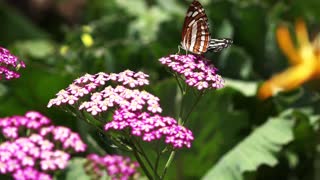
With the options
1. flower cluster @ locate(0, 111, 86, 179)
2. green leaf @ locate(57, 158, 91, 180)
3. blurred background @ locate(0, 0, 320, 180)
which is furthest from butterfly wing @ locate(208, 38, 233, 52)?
green leaf @ locate(57, 158, 91, 180)

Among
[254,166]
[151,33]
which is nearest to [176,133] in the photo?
[254,166]

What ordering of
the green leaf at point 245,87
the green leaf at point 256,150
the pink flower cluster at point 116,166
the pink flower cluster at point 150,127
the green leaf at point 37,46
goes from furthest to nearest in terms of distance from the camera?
the green leaf at point 37,46 < the green leaf at point 245,87 < the green leaf at point 256,150 < the pink flower cluster at point 116,166 < the pink flower cluster at point 150,127

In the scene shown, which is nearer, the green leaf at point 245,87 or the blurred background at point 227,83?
the blurred background at point 227,83

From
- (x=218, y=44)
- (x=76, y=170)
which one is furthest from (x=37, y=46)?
(x=218, y=44)

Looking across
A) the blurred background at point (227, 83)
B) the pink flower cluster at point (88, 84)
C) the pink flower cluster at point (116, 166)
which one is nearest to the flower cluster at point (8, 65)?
the pink flower cluster at point (88, 84)

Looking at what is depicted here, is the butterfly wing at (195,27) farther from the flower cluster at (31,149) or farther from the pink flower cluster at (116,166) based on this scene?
the pink flower cluster at (116,166)

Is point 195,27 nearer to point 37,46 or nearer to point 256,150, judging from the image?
point 256,150

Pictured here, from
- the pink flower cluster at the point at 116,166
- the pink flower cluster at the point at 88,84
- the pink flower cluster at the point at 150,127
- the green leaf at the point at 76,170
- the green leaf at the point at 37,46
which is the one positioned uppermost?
the green leaf at the point at 37,46
